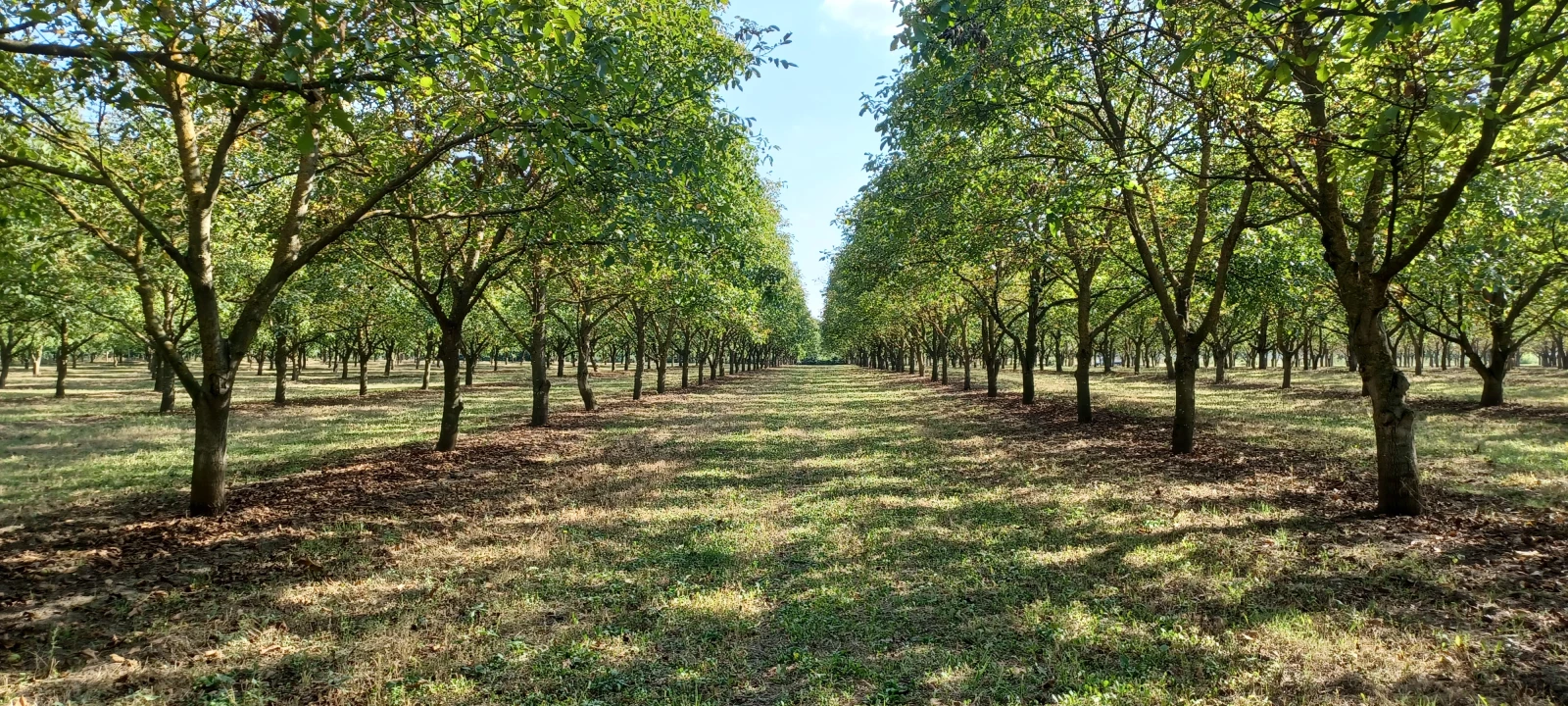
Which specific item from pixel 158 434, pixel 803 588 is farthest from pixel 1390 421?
pixel 158 434

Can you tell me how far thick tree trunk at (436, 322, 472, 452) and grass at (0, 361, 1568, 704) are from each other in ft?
8.86

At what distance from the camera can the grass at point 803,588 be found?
4.77 m

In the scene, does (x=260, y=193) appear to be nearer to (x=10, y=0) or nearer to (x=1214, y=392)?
(x=10, y=0)

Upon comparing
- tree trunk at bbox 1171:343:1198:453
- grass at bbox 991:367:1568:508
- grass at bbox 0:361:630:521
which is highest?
tree trunk at bbox 1171:343:1198:453

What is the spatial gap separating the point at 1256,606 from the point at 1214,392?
33478 millimetres

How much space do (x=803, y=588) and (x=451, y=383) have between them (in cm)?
1203

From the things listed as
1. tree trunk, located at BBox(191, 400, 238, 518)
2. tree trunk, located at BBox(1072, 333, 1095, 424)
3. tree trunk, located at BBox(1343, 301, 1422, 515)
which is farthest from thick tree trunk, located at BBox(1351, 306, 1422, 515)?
tree trunk, located at BBox(191, 400, 238, 518)

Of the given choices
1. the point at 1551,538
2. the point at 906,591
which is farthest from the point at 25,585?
the point at 1551,538

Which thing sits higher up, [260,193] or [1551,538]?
[260,193]

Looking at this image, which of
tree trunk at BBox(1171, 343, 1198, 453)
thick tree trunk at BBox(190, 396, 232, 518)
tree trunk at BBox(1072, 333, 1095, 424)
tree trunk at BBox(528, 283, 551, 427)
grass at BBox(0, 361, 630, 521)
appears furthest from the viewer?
tree trunk at BBox(1072, 333, 1095, 424)

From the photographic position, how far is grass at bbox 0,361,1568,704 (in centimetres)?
477

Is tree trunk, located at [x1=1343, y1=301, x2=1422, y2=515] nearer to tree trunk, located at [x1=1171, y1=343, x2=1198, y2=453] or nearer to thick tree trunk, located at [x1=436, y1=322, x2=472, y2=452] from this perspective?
tree trunk, located at [x1=1171, y1=343, x2=1198, y2=453]

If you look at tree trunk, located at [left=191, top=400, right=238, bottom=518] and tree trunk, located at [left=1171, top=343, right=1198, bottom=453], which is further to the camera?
tree trunk, located at [left=1171, top=343, right=1198, bottom=453]

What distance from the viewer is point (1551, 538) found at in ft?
24.5
